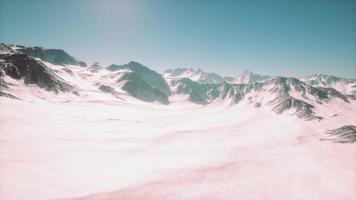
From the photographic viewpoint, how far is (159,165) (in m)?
75.9

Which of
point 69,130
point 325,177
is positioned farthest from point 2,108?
point 325,177

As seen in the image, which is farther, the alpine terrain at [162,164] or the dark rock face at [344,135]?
the dark rock face at [344,135]

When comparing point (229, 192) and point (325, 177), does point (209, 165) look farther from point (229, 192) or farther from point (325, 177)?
point (325, 177)

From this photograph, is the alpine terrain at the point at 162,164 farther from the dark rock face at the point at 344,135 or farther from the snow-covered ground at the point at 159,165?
the dark rock face at the point at 344,135

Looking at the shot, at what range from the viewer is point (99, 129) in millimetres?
125562

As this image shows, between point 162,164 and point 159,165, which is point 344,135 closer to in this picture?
point 162,164

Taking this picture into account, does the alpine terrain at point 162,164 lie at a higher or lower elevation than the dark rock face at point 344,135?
lower

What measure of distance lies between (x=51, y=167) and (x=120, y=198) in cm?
2770

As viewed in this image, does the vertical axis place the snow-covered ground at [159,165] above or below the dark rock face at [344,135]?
below

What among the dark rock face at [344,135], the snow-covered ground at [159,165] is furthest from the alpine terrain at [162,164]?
the dark rock face at [344,135]

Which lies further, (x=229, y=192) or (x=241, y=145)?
(x=241, y=145)

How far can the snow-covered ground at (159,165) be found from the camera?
58188 mm

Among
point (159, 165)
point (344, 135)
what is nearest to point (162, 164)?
point (159, 165)

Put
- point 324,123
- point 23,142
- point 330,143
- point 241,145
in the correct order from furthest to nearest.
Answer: point 324,123 < point 330,143 < point 241,145 < point 23,142
